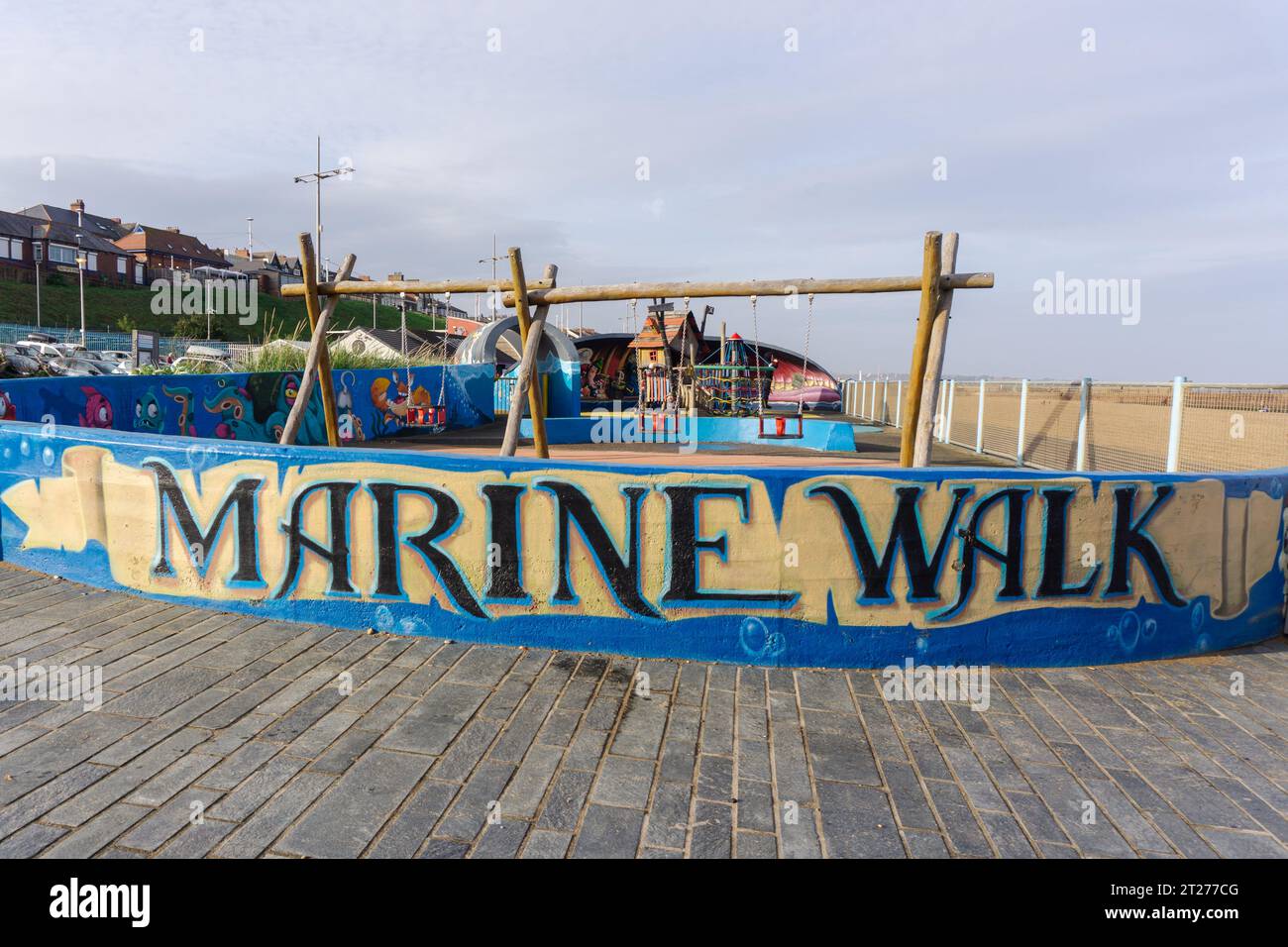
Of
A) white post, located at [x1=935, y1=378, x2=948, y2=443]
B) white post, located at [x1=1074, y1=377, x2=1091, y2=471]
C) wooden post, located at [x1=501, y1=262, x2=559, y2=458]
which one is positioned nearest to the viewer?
wooden post, located at [x1=501, y1=262, x2=559, y2=458]

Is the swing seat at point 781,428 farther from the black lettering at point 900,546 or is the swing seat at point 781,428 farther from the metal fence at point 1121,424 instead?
the black lettering at point 900,546

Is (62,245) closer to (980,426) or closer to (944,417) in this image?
(944,417)

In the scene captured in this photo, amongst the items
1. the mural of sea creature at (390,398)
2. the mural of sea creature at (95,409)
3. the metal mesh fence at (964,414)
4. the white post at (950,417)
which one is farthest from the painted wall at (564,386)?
the mural of sea creature at (95,409)

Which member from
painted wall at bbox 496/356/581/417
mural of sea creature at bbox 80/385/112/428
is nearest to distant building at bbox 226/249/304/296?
painted wall at bbox 496/356/581/417

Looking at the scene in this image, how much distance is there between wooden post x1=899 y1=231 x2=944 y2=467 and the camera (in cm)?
600

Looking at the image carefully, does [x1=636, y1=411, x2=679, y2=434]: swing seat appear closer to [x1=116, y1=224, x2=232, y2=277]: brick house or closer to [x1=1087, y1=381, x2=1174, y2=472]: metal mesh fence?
[x1=1087, y1=381, x2=1174, y2=472]: metal mesh fence

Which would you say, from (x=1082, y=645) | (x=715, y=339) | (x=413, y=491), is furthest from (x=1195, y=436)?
(x=715, y=339)

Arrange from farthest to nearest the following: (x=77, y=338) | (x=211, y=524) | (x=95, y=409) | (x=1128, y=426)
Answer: (x=77, y=338)
(x=1128, y=426)
(x=95, y=409)
(x=211, y=524)

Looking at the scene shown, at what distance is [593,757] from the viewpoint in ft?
11.9

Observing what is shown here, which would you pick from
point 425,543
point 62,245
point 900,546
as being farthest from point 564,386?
point 62,245

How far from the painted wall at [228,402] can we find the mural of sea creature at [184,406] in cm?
2

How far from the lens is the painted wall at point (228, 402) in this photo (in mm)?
11156

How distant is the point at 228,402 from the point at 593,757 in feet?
46.9
